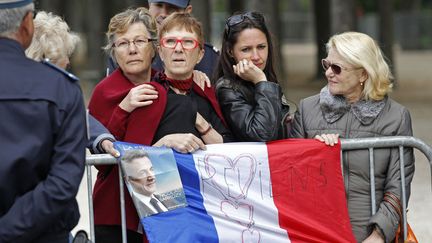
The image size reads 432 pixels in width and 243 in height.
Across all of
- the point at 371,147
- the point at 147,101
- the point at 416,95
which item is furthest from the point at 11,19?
the point at 416,95

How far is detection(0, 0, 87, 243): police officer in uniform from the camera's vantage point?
3844 mm

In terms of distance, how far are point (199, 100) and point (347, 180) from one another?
3.10 ft

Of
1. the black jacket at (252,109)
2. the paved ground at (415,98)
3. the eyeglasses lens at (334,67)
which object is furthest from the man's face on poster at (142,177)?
the paved ground at (415,98)

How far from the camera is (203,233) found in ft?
17.4

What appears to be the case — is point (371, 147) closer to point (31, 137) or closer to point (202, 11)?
point (31, 137)

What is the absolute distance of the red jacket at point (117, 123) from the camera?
5281mm

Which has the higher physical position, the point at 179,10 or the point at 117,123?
the point at 179,10

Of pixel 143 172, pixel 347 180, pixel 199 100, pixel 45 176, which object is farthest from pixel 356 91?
pixel 45 176

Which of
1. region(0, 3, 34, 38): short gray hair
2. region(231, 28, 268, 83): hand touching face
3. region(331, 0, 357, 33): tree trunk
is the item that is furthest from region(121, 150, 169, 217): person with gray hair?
region(331, 0, 357, 33): tree trunk

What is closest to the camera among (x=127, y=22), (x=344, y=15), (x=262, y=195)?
(x=262, y=195)

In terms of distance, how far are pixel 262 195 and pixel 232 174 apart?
21 centimetres

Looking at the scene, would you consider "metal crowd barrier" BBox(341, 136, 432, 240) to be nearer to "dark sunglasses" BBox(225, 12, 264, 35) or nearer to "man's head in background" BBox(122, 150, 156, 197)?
"dark sunglasses" BBox(225, 12, 264, 35)

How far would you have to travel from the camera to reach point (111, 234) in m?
5.46

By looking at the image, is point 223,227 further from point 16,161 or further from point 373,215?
point 16,161
